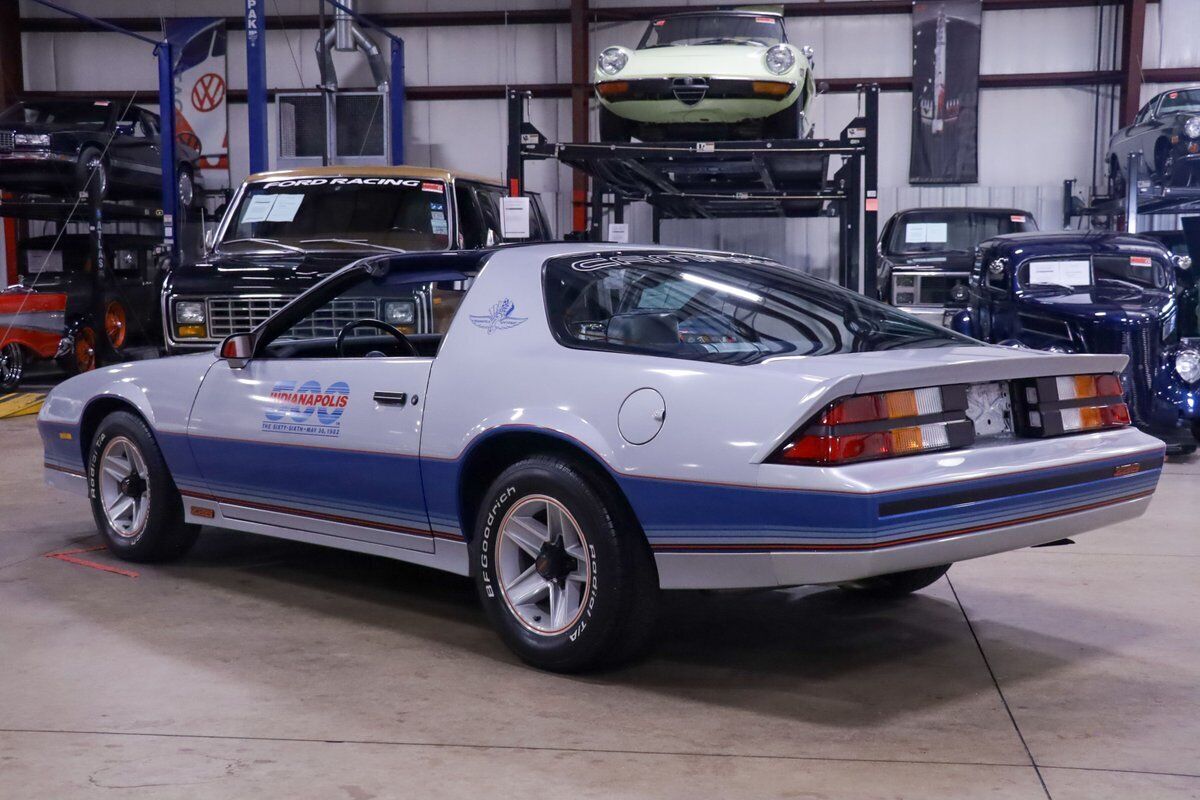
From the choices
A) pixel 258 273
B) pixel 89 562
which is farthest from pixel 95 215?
pixel 89 562

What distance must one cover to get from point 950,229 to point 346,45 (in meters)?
8.89

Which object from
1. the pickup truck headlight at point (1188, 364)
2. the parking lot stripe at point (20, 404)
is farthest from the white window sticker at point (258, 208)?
the pickup truck headlight at point (1188, 364)

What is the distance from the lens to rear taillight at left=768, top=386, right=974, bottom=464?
3.04 meters

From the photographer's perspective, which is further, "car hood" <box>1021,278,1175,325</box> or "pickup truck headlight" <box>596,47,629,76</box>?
"pickup truck headlight" <box>596,47,629,76</box>

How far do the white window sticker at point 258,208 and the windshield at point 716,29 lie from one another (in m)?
3.42

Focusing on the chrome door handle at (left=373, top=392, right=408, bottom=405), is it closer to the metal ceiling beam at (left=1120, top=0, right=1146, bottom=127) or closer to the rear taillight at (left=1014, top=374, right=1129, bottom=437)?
the rear taillight at (left=1014, top=374, right=1129, bottom=437)

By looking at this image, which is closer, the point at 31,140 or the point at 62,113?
the point at 31,140

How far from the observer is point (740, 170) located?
380 inches

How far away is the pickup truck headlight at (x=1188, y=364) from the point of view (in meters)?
7.89

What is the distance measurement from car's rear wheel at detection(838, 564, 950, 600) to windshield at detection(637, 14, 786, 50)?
21.3ft

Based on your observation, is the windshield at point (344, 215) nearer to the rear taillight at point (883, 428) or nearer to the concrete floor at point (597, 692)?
the concrete floor at point (597, 692)

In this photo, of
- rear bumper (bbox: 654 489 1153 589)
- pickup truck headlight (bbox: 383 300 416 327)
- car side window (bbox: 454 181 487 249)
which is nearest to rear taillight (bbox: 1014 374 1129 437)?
rear bumper (bbox: 654 489 1153 589)

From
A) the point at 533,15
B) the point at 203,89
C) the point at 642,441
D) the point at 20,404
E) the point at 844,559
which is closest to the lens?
the point at 844,559

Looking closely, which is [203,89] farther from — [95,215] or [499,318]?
[499,318]
